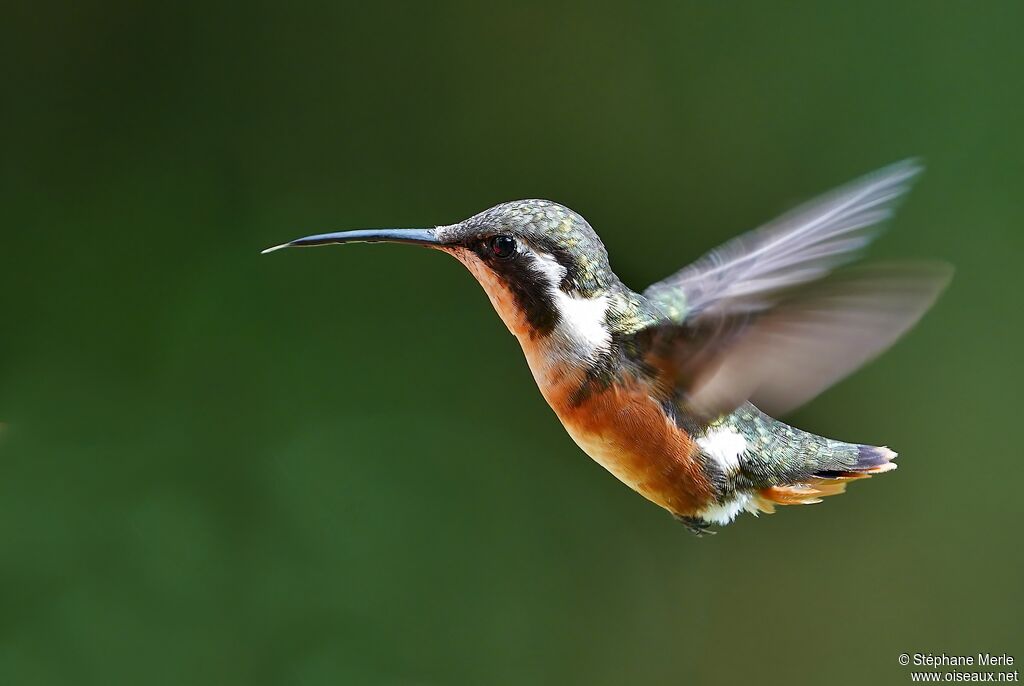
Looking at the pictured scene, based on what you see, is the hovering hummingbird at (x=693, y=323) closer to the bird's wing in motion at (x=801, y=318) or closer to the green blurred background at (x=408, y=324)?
the bird's wing in motion at (x=801, y=318)

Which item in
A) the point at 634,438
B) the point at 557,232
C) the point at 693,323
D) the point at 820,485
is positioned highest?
the point at 557,232

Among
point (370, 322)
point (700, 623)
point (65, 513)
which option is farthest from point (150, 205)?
point (700, 623)

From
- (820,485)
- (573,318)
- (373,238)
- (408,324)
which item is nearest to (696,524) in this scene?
(820,485)

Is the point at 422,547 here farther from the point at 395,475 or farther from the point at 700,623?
the point at 700,623

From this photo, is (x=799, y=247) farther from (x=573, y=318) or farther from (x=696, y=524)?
(x=696, y=524)

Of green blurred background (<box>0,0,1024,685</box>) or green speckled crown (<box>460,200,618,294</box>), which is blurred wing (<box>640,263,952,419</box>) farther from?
green blurred background (<box>0,0,1024,685</box>)

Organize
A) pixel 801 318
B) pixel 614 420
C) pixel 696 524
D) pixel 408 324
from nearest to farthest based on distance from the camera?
pixel 801 318 → pixel 614 420 → pixel 696 524 → pixel 408 324

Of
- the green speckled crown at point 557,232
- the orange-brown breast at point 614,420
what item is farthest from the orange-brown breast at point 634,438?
the green speckled crown at point 557,232
